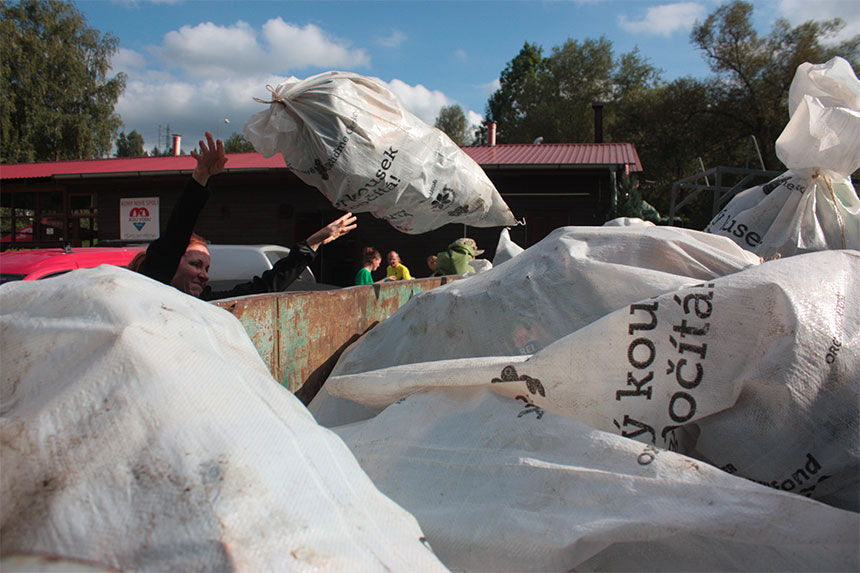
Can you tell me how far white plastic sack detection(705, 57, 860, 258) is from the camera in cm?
205

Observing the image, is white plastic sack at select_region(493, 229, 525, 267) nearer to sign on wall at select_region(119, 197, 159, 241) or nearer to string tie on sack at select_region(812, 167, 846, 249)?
string tie on sack at select_region(812, 167, 846, 249)

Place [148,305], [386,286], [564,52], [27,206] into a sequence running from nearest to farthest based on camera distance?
[148,305]
[386,286]
[27,206]
[564,52]

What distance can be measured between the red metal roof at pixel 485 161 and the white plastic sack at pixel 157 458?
10408 millimetres

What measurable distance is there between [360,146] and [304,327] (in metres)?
0.76

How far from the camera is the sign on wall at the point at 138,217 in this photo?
13484 mm

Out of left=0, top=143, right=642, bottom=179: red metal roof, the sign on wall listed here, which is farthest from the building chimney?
the sign on wall

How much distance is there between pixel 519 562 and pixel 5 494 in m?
0.75

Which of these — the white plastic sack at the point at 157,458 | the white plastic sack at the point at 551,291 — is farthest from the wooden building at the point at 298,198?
the white plastic sack at the point at 157,458

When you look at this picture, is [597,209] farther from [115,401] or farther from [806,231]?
[115,401]

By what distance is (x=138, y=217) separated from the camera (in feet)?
44.5

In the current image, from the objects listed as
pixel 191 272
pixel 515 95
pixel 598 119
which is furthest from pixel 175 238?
pixel 515 95

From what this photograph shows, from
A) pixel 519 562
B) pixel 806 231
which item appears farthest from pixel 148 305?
pixel 806 231

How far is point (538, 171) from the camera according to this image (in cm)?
1152

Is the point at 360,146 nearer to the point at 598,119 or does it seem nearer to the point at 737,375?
the point at 737,375
